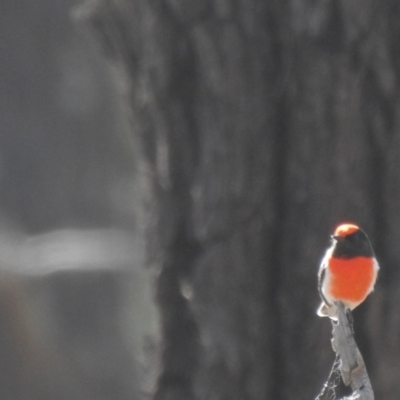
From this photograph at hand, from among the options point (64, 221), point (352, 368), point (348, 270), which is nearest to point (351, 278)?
point (348, 270)

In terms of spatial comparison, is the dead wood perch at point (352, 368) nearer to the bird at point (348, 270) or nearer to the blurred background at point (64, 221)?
the bird at point (348, 270)

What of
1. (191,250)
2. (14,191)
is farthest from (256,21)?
(14,191)

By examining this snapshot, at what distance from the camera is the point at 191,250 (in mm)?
4789

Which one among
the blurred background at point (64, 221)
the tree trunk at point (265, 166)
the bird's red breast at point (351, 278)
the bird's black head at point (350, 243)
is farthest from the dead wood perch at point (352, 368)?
the blurred background at point (64, 221)

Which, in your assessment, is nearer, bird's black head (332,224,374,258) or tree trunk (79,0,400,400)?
bird's black head (332,224,374,258)

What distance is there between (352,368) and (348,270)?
0.87 meters

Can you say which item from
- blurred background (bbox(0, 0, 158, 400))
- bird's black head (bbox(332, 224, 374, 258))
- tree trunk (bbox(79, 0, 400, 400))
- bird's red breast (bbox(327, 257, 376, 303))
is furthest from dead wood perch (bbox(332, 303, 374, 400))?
blurred background (bbox(0, 0, 158, 400))

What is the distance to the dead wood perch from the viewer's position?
Result: 312 cm

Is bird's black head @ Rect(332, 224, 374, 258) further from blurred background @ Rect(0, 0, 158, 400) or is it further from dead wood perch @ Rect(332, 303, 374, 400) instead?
blurred background @ Rect(0, 0, 158, 400)

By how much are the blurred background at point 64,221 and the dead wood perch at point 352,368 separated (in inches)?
189

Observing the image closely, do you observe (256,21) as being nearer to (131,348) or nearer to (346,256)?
(346,256)

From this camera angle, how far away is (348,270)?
4.02m

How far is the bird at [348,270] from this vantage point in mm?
3959

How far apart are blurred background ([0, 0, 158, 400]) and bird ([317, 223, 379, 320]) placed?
405 cm
